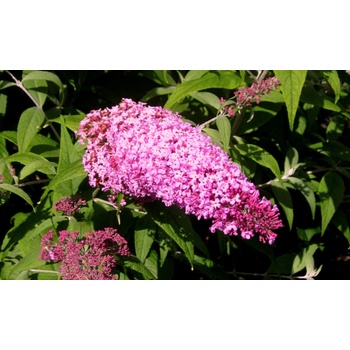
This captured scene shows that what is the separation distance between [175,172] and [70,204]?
62 cm

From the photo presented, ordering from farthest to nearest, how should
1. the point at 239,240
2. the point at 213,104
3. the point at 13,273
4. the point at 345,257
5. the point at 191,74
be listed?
the point at 345,257
the point at 239,240
the point at 191,74
the point at 213,104
the point at 13,273

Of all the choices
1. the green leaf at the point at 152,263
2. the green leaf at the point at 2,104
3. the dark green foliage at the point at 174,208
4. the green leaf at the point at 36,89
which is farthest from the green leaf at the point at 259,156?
the green leaf at the point at 2,104

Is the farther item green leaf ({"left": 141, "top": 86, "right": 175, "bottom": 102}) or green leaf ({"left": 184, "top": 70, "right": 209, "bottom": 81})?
green leaf ({"left": 141, "top": 86, "right": 175, "bottom": 102})

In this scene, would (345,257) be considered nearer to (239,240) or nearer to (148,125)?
(239,240)

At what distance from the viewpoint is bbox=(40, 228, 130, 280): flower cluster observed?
2.31m

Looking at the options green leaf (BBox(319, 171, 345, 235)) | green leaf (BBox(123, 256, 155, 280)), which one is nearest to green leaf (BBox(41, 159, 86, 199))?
green leaf (BBox(123, 256, 155, 280))

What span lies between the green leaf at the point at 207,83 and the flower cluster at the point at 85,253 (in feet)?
2.38

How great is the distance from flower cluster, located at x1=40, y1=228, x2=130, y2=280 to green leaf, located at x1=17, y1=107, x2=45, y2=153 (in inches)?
23.5

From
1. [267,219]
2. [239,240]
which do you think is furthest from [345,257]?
[267,219]

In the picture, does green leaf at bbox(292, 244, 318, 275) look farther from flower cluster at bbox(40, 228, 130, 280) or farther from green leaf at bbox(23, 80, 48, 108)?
green leaf at bbox(23, 80, 48, 108)

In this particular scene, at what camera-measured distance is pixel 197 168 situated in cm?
226

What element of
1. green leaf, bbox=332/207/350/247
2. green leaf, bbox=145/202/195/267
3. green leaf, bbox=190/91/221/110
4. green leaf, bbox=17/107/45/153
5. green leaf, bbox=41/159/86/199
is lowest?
green leaf, bbox=332/207/350/247

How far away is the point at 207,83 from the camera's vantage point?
2.75 meters

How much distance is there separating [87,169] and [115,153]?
0.15 m
